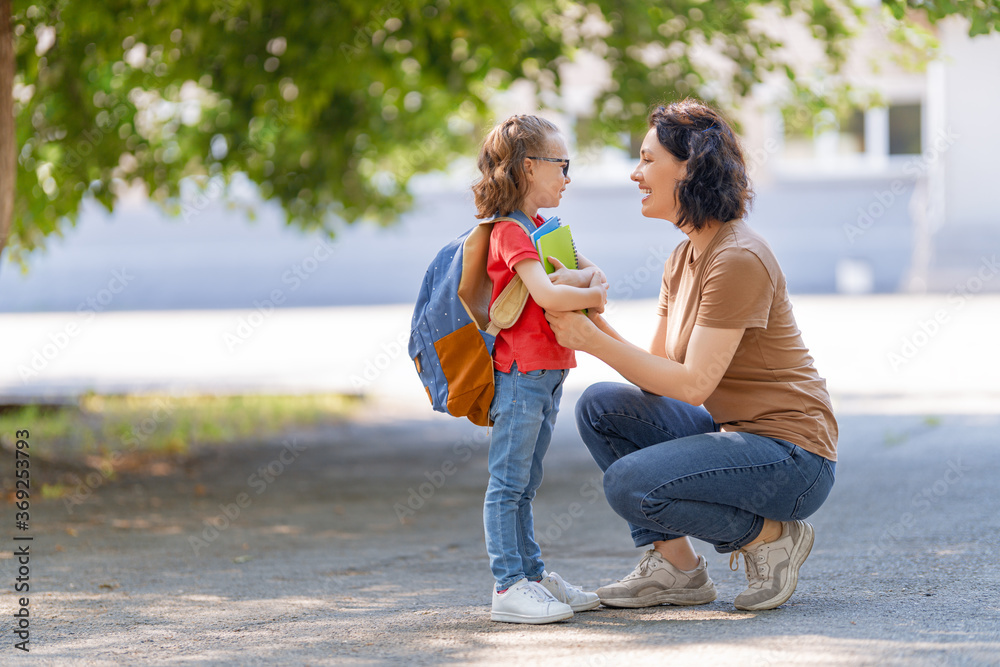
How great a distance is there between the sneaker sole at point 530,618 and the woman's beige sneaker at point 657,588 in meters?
0.23

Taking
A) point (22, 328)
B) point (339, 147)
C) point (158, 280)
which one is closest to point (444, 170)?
point (339, 147)

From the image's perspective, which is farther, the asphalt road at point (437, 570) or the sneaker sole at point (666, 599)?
the sneaker sole at point (666, 599)

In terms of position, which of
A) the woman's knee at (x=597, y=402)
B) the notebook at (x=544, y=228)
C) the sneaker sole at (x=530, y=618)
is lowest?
the sneaker sole at (x=530, y=618)

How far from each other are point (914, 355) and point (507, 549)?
9277 millimetres

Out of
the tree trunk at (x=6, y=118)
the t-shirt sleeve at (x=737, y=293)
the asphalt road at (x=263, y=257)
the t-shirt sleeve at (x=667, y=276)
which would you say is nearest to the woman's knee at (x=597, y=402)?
the t-shirt sleeve at (x=667, y=276)

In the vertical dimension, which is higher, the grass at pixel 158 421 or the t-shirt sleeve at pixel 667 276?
the t-shirt sleeve at pixel 667 276

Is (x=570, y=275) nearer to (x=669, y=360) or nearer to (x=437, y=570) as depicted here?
(x=669, y=360)

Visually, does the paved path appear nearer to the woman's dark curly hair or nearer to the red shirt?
the red shirt

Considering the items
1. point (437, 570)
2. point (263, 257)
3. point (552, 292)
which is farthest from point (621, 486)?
point (263, 257)

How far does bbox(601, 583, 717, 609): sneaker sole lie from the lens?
332 centimetres

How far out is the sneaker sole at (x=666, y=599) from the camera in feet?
10.9

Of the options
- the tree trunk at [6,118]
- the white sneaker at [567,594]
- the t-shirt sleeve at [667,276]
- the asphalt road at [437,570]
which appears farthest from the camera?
the tree trunk at [6,118]

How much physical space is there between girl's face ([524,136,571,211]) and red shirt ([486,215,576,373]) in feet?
0.52

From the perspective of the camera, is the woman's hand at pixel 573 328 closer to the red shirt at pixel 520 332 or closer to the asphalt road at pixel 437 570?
the red shirt at pixel 520 332
